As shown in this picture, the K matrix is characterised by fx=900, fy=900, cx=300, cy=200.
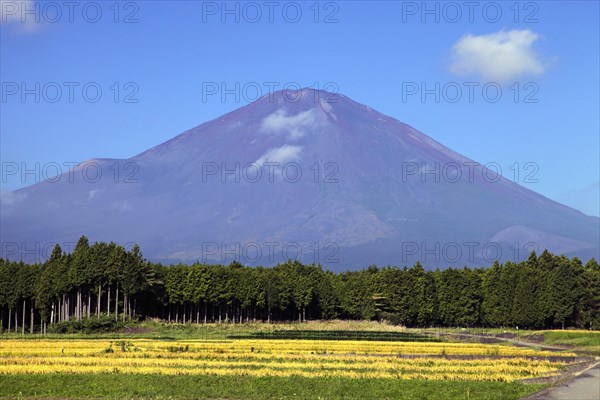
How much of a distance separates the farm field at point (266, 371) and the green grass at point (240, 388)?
52mm

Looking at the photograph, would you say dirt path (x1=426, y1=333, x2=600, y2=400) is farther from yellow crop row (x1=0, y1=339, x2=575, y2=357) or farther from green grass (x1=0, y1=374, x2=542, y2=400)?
yellow crop row (x1=0, y1=339, x2=575, y2=357)

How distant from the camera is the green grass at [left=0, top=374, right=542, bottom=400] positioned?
A: 145 feet

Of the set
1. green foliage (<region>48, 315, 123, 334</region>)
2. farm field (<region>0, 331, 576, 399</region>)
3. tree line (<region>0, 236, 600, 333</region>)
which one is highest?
tree line (<region>0, 236, 600, 333</region>)

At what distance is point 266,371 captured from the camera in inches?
2125

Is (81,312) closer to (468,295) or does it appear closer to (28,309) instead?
(28,309)

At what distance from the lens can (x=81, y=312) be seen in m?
127

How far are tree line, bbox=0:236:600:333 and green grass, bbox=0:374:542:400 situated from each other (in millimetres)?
70229

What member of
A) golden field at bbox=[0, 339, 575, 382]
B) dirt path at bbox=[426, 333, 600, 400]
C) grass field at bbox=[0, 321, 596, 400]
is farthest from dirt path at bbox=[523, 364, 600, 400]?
golden field at bbox=[0, 339, 575, 382]

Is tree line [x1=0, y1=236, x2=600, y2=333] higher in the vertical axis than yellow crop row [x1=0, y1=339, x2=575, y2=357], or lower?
higher

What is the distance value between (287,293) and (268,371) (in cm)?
9527

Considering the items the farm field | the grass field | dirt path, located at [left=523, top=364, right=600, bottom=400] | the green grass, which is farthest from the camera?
the farm field

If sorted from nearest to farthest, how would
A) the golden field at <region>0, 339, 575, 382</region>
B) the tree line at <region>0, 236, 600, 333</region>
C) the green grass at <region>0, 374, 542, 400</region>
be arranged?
the green grass at <region>0, 374, 542, 400</region> < the golden field at <region>0, 339, 575, 382</region> < the tree line at <region>0, 236, 600, 333</region>

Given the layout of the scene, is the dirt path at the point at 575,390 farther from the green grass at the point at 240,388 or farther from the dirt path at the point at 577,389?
the green grass at the point at 240,388

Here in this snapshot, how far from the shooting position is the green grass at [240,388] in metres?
44.2
